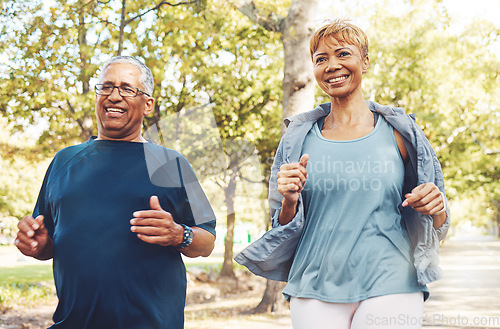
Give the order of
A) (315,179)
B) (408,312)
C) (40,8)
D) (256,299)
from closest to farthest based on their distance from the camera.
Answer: (408,312)
(315,179)
(40,8)
(256,299)

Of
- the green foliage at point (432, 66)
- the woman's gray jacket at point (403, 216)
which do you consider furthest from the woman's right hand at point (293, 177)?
the green foliage at point (432, 66)

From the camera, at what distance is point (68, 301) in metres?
2.70

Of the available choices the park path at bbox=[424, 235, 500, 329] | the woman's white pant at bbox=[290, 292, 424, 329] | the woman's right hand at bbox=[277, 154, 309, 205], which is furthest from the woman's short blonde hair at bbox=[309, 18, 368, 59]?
the park path at bbox=[424, 235, 500, 329]

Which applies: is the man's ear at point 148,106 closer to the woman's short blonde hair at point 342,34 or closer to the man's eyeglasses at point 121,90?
the man's eyeglasses at point 121,90

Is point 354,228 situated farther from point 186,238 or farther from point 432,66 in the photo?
point 432,66

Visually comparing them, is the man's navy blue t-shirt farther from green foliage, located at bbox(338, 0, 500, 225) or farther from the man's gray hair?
green foliage, located at bbox(338, 0, 500, 225)

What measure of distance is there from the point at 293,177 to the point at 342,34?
2.49ft

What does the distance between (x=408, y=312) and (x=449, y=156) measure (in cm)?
2236

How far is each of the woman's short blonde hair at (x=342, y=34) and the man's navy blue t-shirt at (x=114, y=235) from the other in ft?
3.23

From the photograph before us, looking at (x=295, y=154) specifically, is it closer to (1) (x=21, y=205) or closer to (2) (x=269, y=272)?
(2) (x=269, y=272)

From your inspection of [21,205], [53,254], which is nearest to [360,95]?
[53,254]

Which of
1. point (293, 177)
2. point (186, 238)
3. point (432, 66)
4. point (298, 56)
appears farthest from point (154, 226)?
point (432, 66)

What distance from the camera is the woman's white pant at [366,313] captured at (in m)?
2.43

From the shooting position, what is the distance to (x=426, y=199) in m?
2.38
